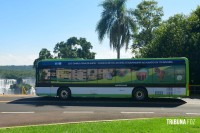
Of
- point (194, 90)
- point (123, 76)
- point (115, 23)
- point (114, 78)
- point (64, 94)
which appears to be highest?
point (115, 23)

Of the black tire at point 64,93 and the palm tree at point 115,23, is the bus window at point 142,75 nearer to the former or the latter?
the black tire at point 64,93

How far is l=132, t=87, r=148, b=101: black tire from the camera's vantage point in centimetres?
2497

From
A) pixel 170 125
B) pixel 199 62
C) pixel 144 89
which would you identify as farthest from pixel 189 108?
pixel 199 62

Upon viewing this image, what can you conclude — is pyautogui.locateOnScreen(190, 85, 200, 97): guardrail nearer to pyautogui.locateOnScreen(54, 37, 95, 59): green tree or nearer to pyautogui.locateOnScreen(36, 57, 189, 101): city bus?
pyautogui.locateOnScreen(36, 57, 189, 101): city bus

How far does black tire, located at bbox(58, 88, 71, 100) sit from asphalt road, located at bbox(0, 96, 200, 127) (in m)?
0.74

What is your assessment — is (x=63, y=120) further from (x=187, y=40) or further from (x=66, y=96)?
(x=187, y=40)

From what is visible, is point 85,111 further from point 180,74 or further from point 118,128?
point 180,74

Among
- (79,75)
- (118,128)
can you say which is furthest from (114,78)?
(118,128)

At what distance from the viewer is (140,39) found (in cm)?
5912

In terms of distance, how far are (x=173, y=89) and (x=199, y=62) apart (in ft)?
35.8

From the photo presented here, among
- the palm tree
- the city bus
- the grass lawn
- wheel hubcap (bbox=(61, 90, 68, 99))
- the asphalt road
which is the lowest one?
the grass lawn

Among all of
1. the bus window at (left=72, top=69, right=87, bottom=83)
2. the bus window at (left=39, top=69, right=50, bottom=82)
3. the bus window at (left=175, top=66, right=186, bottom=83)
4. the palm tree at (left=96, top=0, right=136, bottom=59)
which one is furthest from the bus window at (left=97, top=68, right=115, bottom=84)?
the palm tree at (left=96, top=0, right=136, bottom=59)

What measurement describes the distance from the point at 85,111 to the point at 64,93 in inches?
248

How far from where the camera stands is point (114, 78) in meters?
25.2
